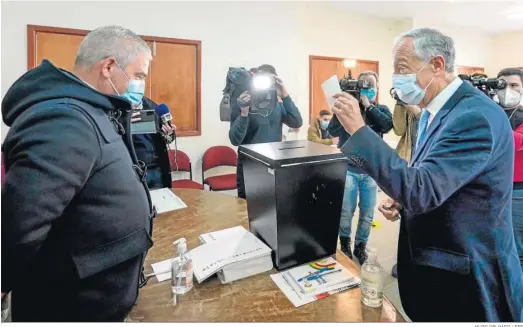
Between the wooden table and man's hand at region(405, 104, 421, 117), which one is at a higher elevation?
man's hand at region(405, 104, 421, 117)

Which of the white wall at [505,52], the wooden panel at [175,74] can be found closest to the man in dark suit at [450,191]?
the wooden panel at [175,74]

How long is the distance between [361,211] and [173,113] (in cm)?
224

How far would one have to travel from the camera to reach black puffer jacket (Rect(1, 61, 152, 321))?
68 cm

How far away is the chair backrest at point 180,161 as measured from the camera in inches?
137

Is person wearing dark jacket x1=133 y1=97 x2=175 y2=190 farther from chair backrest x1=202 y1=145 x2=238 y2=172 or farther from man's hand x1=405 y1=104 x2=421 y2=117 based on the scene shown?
man's hand x1=405 y1=104 x2=421 y2=117

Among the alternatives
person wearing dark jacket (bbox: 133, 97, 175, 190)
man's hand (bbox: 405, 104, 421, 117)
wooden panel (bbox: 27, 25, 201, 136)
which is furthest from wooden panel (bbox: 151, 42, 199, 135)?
man's hand (bbox: 405, 104, 421, 117)

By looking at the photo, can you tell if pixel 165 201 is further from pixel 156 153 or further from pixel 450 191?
pixel 450 191

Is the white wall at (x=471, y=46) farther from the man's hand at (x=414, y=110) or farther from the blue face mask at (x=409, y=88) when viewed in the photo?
the blue face mask at (x=409, y=88)

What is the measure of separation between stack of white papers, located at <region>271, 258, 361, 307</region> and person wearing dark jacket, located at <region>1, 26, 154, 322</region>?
432 mm

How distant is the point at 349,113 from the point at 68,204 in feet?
2.52

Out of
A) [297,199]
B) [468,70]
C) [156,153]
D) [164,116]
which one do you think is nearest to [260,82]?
[164,116]

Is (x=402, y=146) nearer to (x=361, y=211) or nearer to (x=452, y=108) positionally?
(x=361, y=211)

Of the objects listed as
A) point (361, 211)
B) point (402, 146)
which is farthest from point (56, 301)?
point (402, 146)

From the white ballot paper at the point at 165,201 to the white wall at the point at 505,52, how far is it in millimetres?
6894
